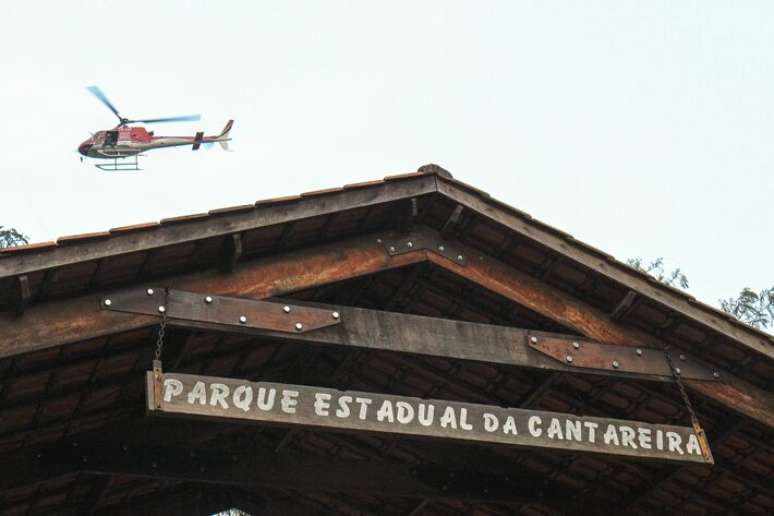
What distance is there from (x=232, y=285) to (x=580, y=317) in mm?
3561

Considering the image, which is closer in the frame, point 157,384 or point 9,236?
point 157,384

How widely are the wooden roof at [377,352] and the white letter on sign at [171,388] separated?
36.3 inches

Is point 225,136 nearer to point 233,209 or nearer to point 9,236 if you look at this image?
point 9,236

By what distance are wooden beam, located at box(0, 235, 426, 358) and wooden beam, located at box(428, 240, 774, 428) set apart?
2.08 ft

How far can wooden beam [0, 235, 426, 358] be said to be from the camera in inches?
316

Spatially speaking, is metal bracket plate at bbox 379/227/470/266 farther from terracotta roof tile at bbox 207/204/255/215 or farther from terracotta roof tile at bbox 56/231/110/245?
terracotta roof tile at bbox 56/231/110/245

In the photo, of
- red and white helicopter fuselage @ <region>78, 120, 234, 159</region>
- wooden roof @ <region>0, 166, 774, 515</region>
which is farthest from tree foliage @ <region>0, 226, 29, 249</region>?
wooden roof @ <region>0, 166, 774, 515</region>

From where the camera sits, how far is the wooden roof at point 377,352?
28.0 ft

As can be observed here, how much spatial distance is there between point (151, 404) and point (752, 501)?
828cm

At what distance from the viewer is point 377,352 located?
435 inches

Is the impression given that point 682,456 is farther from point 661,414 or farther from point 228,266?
point 228,266

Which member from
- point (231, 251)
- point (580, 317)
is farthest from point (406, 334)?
point (580, 317)

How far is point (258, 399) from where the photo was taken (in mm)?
8070

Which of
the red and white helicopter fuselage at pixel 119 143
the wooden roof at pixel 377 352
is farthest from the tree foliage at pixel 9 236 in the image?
the wooden roof at pixel 377 352
